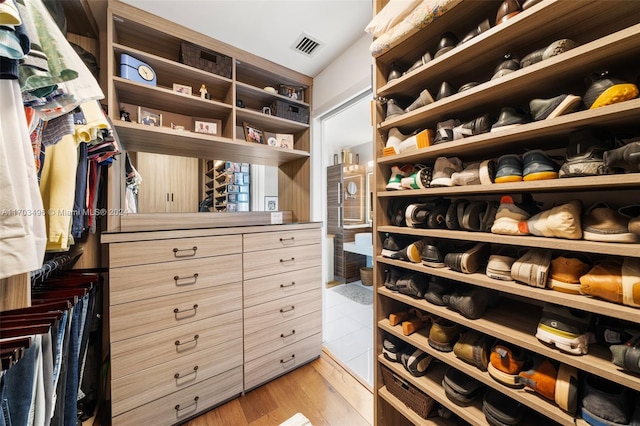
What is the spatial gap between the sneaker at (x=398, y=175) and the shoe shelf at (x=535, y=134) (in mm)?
49

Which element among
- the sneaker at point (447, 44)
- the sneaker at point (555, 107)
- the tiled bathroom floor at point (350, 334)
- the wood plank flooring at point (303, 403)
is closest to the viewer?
the sneaker at point (555, 107)

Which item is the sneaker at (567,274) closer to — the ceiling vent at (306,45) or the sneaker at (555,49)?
the sneaker at (555,49)

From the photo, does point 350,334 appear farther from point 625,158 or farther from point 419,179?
point 625,158

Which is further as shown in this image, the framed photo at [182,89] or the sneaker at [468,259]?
the framed photo at [182,89]

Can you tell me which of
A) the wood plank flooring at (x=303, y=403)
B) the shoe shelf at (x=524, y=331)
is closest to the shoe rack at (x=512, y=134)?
the shoe shelf at (x=524, y=331)

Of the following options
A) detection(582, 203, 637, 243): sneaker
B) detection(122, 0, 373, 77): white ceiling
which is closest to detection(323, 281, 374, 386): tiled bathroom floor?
detection(582, 203, 637, 243): sneaker

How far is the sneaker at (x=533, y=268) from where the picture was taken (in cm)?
64

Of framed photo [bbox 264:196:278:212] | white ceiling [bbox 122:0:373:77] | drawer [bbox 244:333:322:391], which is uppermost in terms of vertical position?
white ceiling [bbox 122:0:373:77]

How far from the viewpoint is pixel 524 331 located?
712mm

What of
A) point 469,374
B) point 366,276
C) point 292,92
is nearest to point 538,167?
point 469,374

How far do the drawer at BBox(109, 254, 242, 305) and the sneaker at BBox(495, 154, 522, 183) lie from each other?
4.57ft

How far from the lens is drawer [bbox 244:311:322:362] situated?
4.88ft

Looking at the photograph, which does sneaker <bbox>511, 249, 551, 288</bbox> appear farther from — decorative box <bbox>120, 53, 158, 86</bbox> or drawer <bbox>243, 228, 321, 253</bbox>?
decorative box <bbox>120, 53, 158, 86</bbox>

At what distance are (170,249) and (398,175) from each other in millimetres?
1271
